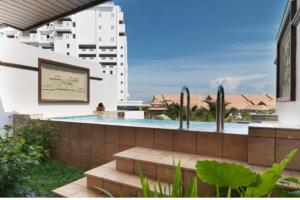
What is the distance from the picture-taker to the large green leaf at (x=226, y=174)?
102 cm

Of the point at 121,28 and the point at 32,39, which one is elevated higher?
the point at 121,28

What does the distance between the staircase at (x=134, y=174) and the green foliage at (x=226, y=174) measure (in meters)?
1.33

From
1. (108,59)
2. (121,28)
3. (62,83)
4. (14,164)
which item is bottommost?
(14,164)

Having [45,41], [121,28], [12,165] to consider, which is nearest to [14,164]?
[12,165]

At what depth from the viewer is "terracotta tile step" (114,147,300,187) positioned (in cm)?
251

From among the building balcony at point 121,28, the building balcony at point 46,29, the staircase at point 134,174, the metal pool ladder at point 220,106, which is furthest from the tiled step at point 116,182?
the building balcony at point 121,28

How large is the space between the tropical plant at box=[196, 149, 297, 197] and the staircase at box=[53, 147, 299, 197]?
1.31m

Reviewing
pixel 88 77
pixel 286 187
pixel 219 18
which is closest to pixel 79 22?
pixel 219 18

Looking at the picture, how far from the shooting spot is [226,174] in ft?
3.45

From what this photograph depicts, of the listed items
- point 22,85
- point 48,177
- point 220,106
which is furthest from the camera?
point 22,85

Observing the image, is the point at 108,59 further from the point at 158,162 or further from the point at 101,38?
the point at 158,162

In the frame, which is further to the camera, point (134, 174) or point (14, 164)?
point (134, 174)

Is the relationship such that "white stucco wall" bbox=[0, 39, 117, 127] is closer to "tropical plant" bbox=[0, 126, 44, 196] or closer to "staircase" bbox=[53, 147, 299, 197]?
"tropical plant" bbox=[0, 126, 44, 196]

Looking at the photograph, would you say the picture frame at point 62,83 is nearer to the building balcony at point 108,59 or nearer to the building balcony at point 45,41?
the building balcony at point 108,59
